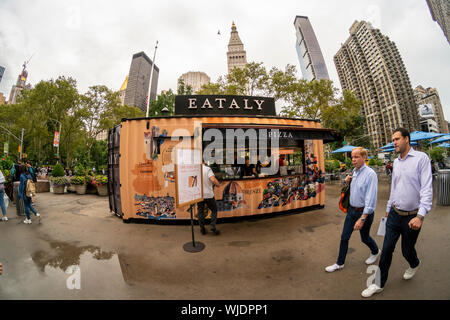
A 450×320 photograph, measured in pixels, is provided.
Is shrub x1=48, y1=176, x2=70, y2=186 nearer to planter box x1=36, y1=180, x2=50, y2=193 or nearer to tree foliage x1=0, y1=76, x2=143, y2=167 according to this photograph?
planter box x1=36, y1=180, x2=50, y2=193

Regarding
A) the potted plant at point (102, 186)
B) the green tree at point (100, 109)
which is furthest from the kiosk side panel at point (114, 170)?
the green tree at point (100, 109)

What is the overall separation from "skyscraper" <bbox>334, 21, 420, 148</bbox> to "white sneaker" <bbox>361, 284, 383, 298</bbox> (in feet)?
349

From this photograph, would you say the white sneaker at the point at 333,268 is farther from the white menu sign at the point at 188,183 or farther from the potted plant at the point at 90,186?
the potted plant at the point at 90,186

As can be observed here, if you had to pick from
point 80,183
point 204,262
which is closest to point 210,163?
point 204,262

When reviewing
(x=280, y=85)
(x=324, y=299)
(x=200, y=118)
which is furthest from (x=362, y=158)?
(x=280, y=85)

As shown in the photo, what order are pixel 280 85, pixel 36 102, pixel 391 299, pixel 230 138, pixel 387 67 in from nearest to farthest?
pixel 391 299
pixel 230 138
pixel 280 85
pixel 36 102
pixel 387 67

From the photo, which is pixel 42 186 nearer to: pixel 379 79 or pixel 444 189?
pixel 444 189

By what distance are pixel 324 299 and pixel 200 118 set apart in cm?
512

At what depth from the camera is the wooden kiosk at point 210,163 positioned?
556 centimetres

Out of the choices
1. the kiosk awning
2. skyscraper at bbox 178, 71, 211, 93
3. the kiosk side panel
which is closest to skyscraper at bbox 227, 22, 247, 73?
skyscraper at bbox 178, 71, 211, 93

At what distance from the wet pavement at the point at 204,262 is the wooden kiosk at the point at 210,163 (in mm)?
583

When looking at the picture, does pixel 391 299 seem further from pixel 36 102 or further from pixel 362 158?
pixel 36 102

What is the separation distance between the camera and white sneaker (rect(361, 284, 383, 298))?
2.37m

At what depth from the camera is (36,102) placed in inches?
887
